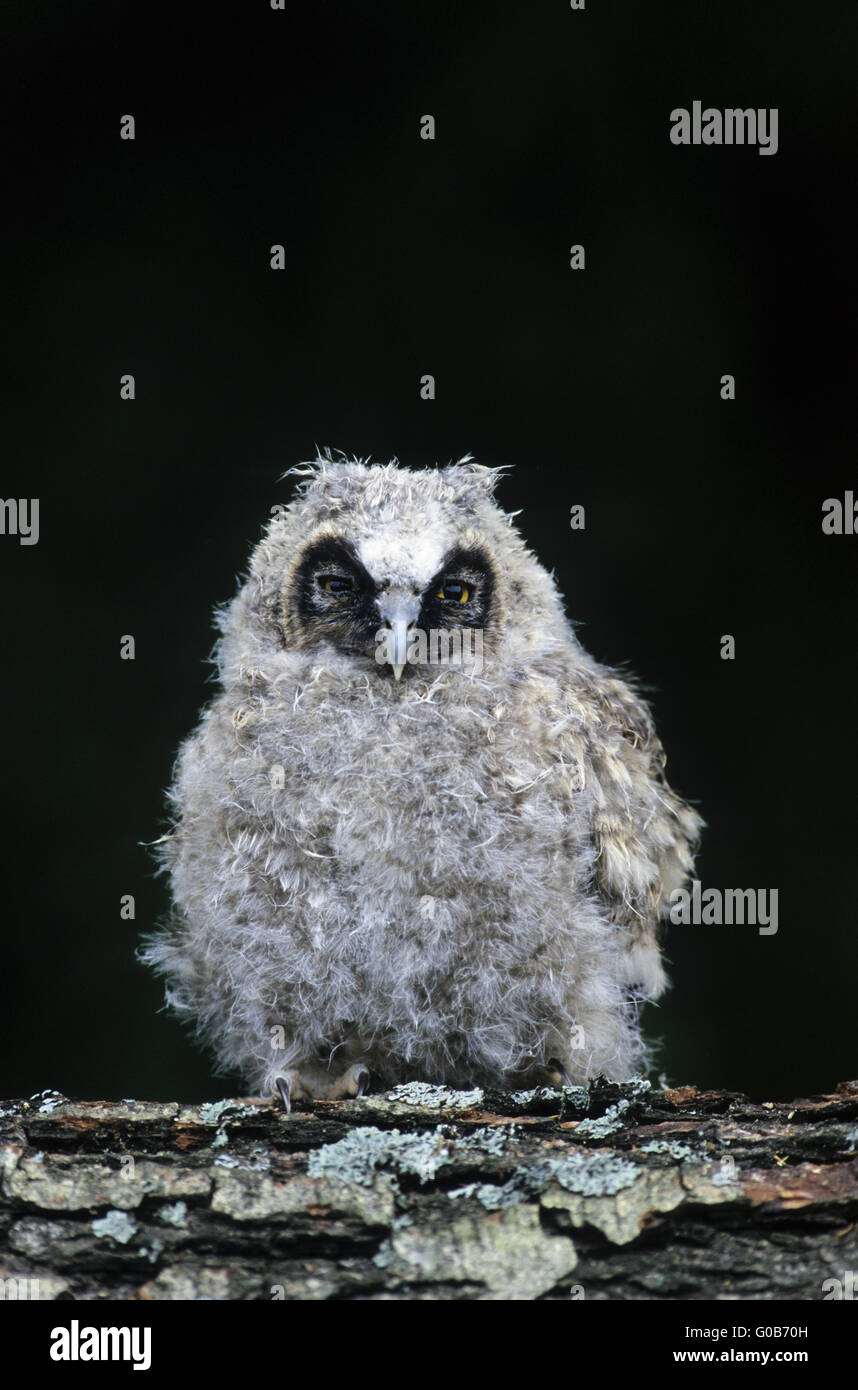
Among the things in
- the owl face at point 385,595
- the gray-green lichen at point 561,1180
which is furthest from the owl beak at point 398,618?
the gray-green lichen at point 561,1180

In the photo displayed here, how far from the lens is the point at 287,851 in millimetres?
2021

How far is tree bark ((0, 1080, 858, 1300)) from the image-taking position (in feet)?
5.16

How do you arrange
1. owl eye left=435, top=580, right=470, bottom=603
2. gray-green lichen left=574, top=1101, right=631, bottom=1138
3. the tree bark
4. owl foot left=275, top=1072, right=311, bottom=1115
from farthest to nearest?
1. owl eye left=435, top=580, right=470, bottom=603
2. owl foot left=275, top=1072, right=311, bottom=1115
3. gray-green lichen left=574, top=1101, right=631, bottom=1138
4. the tree bark

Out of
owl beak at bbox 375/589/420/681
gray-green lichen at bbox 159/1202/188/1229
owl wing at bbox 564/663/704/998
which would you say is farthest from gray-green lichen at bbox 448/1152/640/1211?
owl beak at bbox 375/589/420/681

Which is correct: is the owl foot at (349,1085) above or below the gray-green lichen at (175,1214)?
above

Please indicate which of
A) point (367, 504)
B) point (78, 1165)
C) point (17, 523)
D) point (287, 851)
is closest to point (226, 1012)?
point (287, 851)

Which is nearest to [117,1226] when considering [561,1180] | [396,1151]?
[396,1151]

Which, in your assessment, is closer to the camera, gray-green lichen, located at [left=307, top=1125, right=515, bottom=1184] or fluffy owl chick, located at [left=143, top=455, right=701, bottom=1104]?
gray-green lichen, located at [left=307, top=1125, right=515, bottom=1184]

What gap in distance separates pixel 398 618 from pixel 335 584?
0.18 metres

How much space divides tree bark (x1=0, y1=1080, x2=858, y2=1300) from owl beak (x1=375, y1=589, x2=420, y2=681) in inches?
27.8

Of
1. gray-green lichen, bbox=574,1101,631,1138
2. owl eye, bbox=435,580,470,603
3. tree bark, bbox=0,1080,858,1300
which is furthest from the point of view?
owl eye, bbox=435,580,470,603

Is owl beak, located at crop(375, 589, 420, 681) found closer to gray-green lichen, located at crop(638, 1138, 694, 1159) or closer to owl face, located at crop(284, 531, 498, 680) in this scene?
owl face, located at crop(284, 531, 498, 680)

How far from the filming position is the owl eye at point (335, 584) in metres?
2.10

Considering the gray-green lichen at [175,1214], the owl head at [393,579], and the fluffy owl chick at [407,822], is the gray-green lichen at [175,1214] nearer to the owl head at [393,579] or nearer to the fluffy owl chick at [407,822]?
the fluffy owl chick at [407,822]
